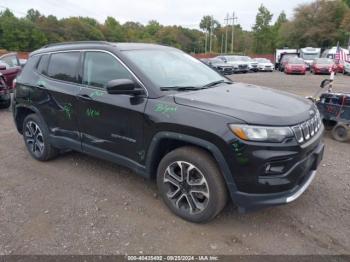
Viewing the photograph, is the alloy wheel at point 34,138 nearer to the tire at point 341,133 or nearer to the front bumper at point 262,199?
the front bumper at point 262,199

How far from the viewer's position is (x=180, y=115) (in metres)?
2.89

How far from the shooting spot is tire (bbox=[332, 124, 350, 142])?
5.61 meters

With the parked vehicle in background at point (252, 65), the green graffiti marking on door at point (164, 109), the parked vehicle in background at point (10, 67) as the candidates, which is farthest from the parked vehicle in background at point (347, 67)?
the green graffiti marking on door at point (164, 109)

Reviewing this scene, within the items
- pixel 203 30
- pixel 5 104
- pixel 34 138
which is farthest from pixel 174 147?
pixel 203 30

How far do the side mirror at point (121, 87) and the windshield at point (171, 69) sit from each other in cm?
26

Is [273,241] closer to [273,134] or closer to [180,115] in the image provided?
[273,134]

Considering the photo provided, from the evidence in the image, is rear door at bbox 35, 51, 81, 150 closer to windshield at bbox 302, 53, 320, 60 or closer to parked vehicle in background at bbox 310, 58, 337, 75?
parked vehicle in background at bbox 310, 58, 337, 75

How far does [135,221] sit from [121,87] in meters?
1.36

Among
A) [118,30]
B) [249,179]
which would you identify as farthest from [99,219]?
[118,30]

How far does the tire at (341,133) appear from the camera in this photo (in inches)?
221

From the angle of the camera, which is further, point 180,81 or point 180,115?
point 180,81

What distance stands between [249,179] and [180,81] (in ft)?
4.62

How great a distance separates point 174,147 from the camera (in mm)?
3205

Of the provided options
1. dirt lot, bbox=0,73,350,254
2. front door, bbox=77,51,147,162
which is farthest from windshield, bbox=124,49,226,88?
dirt lot, bbox=0,73,350,254
